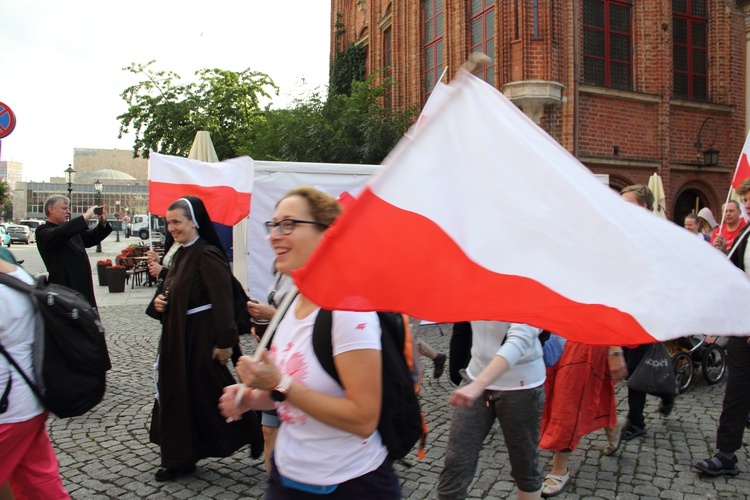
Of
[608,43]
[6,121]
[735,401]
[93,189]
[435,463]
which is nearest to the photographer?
[735,401]

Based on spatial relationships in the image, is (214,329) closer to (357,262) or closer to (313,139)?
(357,262)

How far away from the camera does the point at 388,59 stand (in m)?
20.2

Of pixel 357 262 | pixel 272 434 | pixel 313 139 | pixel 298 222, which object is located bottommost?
pixel 272 434

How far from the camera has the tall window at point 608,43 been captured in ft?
46.4

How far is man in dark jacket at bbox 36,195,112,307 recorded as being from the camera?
6125 millimetres

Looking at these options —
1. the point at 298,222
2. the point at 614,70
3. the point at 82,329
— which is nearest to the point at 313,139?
the point at 614,70

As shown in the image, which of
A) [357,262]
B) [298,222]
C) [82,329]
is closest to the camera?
[357,262]

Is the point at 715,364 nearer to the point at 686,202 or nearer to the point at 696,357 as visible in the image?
the point at 696,357

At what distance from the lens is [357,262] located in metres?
1.87

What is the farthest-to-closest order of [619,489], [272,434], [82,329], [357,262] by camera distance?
[619,489] → [272,434] → [82,329] → [357,262]

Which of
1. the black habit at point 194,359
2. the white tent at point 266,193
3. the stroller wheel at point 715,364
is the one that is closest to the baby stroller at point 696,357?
the stroller wheel at point 715,364

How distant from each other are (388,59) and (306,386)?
1936cm

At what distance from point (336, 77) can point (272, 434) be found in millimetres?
19623

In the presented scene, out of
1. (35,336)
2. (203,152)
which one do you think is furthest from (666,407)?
(203,152)
